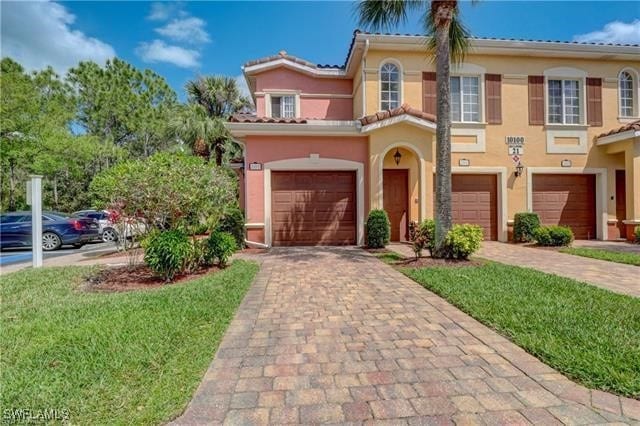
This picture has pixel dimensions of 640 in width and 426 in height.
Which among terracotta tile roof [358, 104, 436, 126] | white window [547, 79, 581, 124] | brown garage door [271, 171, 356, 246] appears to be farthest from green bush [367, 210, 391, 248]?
white window [547, 79, 581, 124]

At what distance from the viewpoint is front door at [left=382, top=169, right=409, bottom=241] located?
1145 centimetres

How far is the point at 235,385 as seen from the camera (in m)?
2.74

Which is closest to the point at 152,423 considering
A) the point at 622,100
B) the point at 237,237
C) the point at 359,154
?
the point at 237,237

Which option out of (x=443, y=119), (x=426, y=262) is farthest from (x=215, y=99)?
(x=426, y=262)

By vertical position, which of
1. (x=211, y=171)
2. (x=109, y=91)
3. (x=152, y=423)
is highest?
(x=109, y=91)

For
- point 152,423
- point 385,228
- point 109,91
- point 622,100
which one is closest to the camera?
point 152,423

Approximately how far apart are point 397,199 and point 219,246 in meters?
6.80

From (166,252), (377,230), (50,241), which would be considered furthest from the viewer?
(50,241)

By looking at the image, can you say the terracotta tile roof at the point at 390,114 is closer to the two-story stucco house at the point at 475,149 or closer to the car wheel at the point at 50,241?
the two-story stucco house at the point at 475,149

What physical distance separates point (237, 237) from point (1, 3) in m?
7.22

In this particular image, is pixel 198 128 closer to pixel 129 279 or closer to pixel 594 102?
pixel 129 279

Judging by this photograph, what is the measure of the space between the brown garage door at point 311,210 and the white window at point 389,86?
3.13 meters

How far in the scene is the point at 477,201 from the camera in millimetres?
11750

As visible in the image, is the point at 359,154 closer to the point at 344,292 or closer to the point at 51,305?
the point at 344,292
